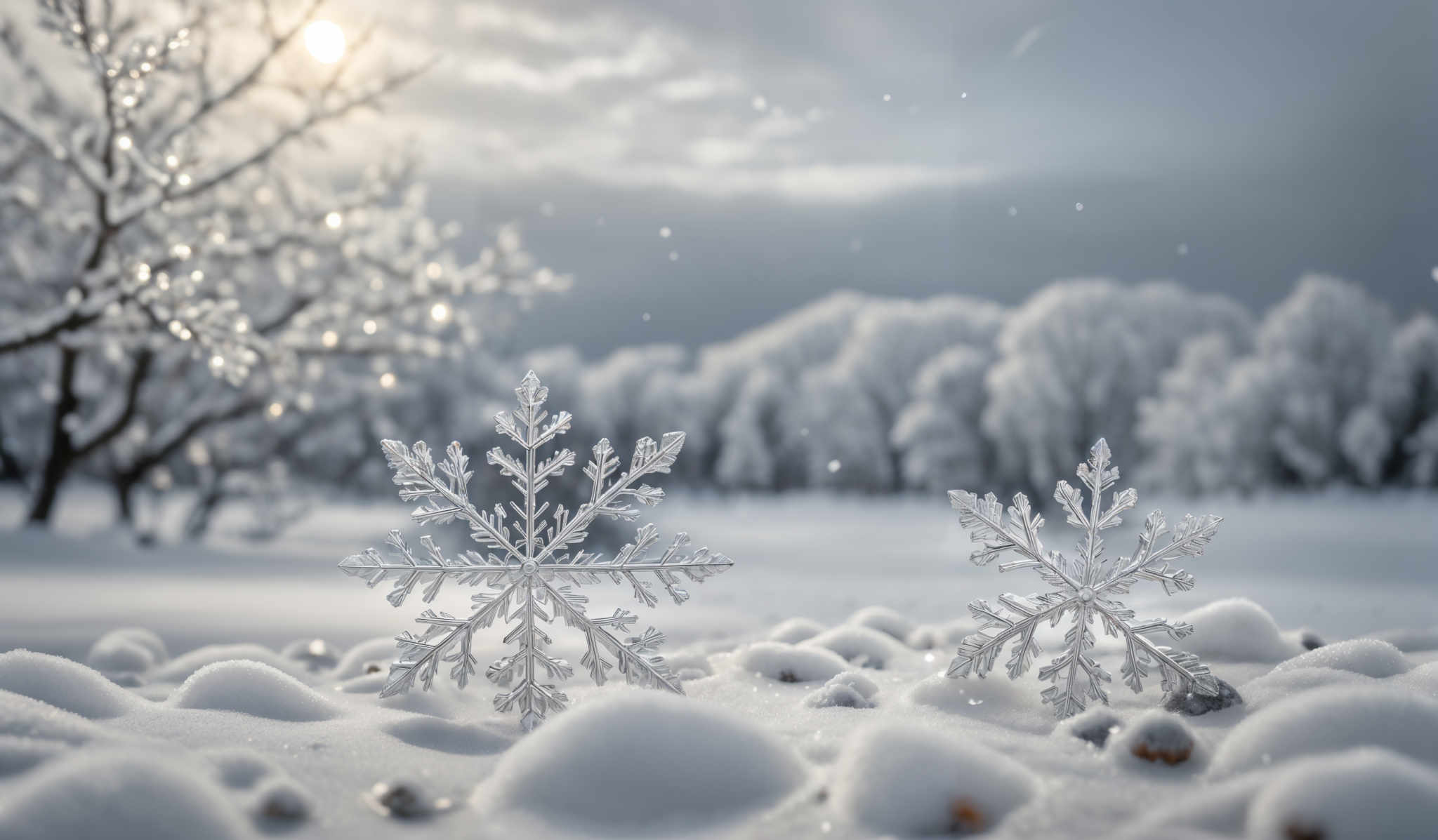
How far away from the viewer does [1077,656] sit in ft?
7.07

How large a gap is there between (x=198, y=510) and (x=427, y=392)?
17.7 ft

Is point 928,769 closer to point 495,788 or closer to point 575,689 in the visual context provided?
point 495,788

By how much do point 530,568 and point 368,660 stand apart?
119cm

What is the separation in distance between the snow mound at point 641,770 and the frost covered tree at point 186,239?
7.47 feet

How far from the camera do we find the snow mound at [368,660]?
2928 millimetres

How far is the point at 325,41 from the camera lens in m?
4.23

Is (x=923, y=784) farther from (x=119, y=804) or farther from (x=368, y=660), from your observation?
(x=368, y=660)

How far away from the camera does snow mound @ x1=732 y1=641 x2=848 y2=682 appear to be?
262 centimetres

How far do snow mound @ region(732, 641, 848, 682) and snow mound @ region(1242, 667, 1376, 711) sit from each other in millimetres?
1006

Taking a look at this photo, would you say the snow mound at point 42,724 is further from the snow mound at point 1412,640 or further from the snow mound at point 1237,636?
the snow mound at point 1412,640

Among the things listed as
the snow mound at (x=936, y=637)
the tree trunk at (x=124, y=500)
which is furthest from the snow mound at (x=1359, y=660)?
the tree trunk at (x=124, y=500)

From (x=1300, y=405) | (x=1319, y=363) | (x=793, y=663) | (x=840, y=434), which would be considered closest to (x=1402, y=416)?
(x=1300, y=405)

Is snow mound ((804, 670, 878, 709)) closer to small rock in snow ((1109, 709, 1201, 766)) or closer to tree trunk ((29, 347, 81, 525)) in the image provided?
small rock in snow ((1109, 709, 1201, 766))

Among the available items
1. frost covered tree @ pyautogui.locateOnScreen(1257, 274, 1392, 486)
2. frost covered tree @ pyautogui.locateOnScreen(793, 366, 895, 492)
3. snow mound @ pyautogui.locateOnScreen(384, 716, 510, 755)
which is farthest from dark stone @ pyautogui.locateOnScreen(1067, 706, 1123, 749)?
frost covered tree @ pyautogui.locateOnScreen(793, 366, 895, 492)
